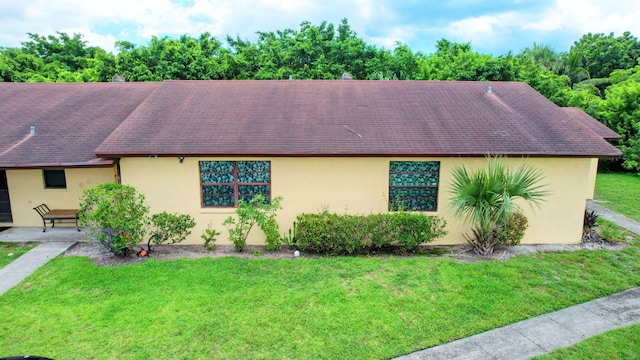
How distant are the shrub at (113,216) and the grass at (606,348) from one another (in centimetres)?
872

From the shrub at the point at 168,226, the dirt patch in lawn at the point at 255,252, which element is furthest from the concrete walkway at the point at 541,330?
the shrub at the point at 168,226

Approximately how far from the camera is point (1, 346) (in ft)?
19.2

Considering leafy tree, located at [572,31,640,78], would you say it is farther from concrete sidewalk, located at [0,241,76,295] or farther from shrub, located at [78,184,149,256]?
concrete sidewalk, located at [0,241,76,295]

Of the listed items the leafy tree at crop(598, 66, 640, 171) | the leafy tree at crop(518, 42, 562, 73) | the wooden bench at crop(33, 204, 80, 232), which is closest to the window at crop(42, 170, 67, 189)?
the wooden bench at crop(33, 204, 80, 232)

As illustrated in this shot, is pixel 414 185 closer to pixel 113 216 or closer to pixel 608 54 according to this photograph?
pixel 113 216

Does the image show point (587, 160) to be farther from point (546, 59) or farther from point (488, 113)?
point (546, 59)

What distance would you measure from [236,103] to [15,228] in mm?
7916

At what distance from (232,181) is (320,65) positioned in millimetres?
15840

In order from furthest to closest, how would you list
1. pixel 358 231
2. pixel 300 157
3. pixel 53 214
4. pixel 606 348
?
1. pixel 53 214
2. pixel 300 157
3. pixel 358 231
4. pixel 606 348

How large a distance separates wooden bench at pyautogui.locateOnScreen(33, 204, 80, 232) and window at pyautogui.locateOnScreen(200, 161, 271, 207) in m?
4.42

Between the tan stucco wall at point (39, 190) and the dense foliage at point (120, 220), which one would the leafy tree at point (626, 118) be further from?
the tan stucco wall at point (39, 190)

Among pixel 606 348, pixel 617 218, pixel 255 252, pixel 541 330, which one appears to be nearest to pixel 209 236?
pixel 255 252

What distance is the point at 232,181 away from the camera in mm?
10219

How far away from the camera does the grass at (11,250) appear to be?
30.0 feet
